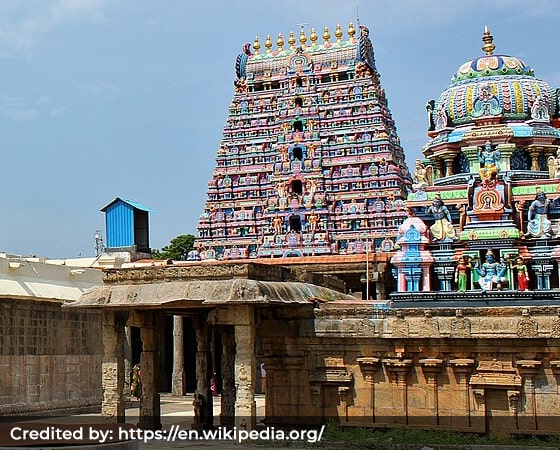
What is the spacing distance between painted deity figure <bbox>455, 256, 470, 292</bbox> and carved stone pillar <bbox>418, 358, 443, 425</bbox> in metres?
14.1

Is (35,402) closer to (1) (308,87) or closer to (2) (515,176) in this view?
(2) (515,176)

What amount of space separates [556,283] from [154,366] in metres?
17.4

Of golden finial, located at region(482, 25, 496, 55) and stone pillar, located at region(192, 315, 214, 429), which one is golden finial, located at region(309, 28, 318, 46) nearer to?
golden finial, located at region(482, 25, 496, 55)

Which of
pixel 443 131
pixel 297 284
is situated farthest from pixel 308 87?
pixel 297 284

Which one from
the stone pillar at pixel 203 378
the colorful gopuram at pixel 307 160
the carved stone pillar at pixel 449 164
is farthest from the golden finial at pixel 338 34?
the stone pillar at pixel 203 378

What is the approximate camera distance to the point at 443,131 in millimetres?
36656

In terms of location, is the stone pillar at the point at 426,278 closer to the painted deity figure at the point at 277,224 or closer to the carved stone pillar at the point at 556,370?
the painted deity figure at the point at 277,224

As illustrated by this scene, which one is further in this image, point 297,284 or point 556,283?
point 556,283

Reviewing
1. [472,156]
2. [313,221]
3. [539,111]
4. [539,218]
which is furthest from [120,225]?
[539,218]

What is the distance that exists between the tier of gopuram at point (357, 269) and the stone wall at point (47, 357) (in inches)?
35.2

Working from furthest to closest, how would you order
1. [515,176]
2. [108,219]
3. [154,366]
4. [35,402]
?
[108,219] → [515,176] → [35,402] → [154,366]

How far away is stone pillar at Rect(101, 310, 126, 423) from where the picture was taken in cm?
1880

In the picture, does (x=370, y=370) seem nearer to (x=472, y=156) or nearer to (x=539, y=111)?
(x=472, y=156)

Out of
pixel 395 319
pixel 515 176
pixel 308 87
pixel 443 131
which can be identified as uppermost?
pixel 308 87
